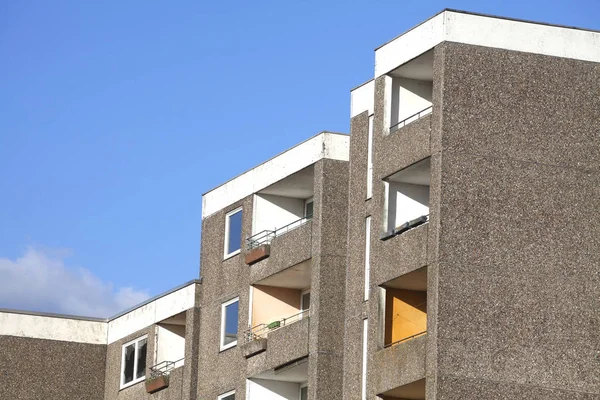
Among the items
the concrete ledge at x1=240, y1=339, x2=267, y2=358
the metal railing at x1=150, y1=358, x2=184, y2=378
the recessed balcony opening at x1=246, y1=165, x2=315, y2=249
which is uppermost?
the recessed balcony opening at x1=246, y1=165, x2=315, y2=249

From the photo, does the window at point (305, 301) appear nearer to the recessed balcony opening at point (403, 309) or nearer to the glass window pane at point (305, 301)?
the glass window pane at point (305, 301)

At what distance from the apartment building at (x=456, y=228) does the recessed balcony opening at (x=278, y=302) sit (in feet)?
2.02

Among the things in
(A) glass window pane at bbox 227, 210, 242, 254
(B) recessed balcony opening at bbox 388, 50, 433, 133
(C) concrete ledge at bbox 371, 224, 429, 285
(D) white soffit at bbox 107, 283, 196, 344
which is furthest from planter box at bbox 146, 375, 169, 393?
(B) recessed balcony opening at bbox 388, 50, 433, 133

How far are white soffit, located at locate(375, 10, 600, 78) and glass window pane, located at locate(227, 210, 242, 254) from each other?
10714 millimetres

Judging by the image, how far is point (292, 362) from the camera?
4441 cm

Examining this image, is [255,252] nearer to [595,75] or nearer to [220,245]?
[220,245]

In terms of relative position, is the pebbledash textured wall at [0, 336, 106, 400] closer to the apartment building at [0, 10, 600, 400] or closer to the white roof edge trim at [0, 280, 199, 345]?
the white roof edge trim at [0, 280, 199, 345]

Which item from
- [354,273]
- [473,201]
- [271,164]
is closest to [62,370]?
[271,164]

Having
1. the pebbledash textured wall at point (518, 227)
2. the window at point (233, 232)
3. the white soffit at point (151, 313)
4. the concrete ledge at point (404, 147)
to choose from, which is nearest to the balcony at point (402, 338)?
the pebbledash textured wall at point (518, 227)

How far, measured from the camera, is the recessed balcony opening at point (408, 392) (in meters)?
37.7

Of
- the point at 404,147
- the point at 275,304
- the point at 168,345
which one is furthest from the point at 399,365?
the point at 168,345

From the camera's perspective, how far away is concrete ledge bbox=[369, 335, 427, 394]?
37188 mm

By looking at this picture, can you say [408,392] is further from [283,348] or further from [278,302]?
[278,302]

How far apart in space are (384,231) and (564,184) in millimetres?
4327
